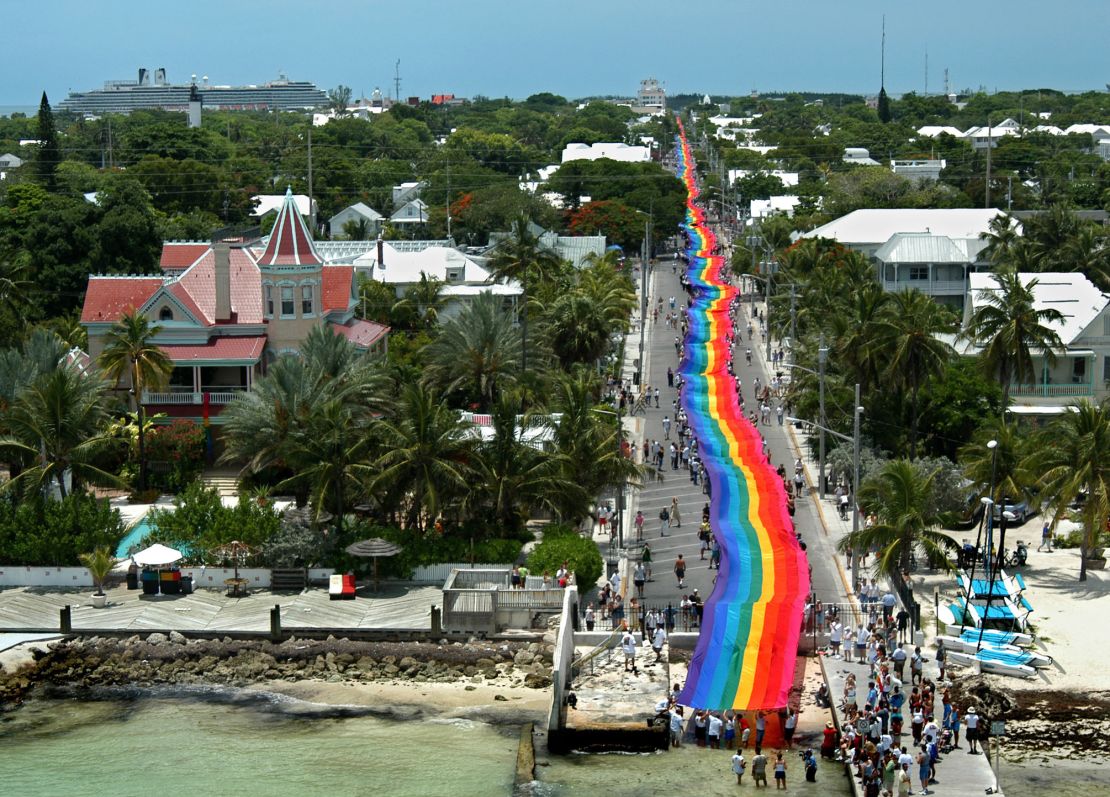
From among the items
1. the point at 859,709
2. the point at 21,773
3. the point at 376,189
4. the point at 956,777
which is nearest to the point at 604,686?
the point at 859,709

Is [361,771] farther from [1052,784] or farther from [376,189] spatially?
[376,189]

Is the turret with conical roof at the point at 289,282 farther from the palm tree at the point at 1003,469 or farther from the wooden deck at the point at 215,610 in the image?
the palm tree at the point at 1003,469

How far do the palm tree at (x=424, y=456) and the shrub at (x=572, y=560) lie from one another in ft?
10.6

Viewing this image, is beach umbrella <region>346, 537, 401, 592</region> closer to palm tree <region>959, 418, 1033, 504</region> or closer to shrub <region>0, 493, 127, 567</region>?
shrub <region>0, 493, 127, 567</region>

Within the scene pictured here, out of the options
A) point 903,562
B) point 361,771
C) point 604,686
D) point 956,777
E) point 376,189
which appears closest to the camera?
point 956,777

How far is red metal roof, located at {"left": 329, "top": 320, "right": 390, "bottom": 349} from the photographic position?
70.2 m

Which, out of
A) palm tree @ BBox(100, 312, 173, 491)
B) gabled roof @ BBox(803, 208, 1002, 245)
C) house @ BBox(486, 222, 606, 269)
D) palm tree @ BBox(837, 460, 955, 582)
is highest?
gabled roof @ BBox(803, 208, 1002, 245)

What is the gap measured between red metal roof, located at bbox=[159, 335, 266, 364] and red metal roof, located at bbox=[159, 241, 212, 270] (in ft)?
39.0

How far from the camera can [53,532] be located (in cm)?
5238

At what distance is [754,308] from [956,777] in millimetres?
77768

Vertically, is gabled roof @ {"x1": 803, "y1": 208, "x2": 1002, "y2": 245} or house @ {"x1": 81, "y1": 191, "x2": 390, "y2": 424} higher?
gabled roof @ {"x1": 803, "y1": 208, "x2": 1002, "y2": 245}

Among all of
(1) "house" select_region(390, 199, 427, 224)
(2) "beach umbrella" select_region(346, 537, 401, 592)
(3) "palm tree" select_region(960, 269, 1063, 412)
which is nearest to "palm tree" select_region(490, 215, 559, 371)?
(3) "palm tree" select_region(960, 269, 1063, 412)

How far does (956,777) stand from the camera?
3631cm

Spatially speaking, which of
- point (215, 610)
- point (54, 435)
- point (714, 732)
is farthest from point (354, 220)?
point (714, 732)
